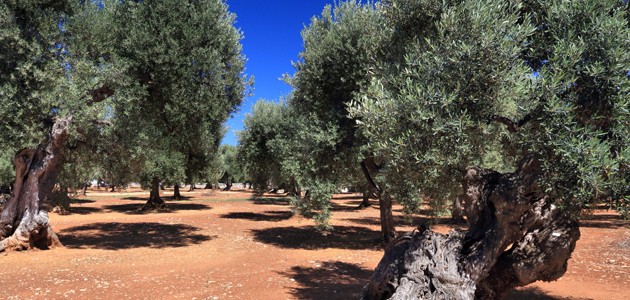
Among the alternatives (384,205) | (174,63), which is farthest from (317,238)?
(174,63)

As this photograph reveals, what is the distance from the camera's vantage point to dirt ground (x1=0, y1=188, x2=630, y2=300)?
864 centimetres

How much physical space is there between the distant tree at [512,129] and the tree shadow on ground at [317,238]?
865 cm

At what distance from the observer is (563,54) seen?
5.60 metres

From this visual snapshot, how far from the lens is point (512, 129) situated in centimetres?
683

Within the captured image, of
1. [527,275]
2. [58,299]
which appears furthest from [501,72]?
[58,299]

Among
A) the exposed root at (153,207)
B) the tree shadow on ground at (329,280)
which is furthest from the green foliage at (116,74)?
the exposed root at (153,207)

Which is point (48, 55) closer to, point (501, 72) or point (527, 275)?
point (501, 72)

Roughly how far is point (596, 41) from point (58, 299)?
12.4 meters

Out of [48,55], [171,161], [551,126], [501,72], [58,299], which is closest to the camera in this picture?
[551,126]

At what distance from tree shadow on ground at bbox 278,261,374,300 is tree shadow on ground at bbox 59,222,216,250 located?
7.35m

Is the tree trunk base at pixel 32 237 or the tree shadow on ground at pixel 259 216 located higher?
the tree trunk base at pixel 32 237

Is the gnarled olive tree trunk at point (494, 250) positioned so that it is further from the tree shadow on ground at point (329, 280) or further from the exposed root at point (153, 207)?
the exposed root at point (153, 207)

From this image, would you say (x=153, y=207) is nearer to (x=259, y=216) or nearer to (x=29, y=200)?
(x=259, y=216)

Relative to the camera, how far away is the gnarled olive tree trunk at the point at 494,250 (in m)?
6.27
